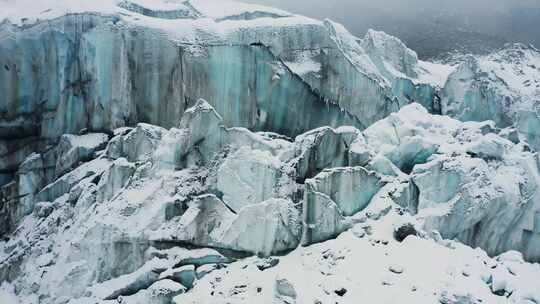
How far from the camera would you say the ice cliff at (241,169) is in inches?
934

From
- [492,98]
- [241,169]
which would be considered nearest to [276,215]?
[241,169]

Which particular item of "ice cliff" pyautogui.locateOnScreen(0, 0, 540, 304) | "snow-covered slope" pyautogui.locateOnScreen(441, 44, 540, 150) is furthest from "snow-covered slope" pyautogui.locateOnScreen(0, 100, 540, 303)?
"snow-covered slope" pyautogui.locateOnScreen(441, 44, 540, 150)

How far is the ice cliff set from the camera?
77.9 feet

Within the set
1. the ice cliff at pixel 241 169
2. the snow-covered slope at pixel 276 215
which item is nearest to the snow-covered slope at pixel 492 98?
the ice cliff at pixel 241 169

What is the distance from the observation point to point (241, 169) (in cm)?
2706

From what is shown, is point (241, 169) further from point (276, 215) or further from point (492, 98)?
point (492, 98)

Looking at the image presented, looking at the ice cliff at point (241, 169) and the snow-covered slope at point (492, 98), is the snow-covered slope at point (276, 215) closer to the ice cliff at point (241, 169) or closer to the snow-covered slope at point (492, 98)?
the ice cliff at point (241, 169)

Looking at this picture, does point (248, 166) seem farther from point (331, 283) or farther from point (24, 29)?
point (24, 29)

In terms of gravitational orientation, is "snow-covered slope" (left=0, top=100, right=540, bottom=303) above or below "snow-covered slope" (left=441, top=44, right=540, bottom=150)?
below

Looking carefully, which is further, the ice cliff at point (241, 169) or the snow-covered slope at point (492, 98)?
the snow-covered slope at point (492, 98)

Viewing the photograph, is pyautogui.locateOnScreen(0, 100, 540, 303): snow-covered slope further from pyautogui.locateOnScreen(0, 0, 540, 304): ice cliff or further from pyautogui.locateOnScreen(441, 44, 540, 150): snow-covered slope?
pyautogui.locateOnScreen(441, 44, 540, 150): snow-covered slope

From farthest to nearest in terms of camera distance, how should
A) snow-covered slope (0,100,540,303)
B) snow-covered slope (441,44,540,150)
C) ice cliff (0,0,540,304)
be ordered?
snow-covered slope (441,44,540,150) → ice cliff (0,0,540,304) → snow-covered slope (0,100,540,303)

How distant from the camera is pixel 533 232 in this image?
98.7 feet

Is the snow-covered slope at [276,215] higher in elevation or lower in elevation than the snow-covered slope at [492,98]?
lower
